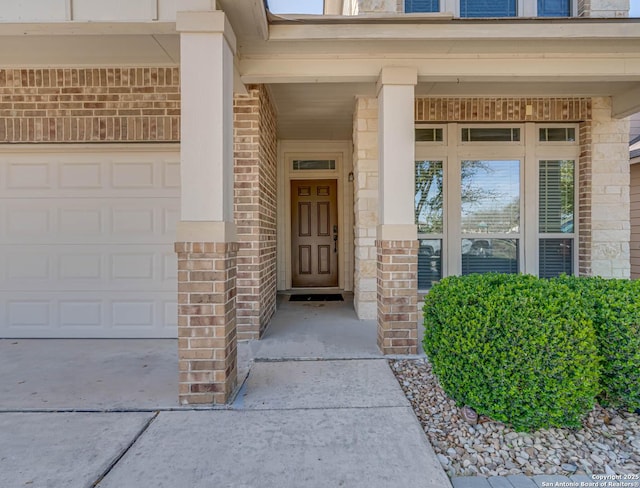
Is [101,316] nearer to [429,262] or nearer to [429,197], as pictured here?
[429,262]

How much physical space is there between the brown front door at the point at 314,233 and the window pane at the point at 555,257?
3.61 meters

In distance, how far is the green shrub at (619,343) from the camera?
7.66 ft

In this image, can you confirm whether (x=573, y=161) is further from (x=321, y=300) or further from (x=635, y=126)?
(x=321, y=300)

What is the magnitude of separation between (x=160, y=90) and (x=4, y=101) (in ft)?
5.69

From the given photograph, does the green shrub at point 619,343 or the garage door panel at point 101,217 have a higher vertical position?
the garage door panel at point 101,217

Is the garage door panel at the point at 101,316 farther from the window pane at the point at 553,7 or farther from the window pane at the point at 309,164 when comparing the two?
the window pane at the point at 553,7

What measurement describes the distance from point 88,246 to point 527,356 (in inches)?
177

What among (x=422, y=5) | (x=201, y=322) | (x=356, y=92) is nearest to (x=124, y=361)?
(x=201, y=322)

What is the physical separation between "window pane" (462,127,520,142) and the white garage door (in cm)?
382

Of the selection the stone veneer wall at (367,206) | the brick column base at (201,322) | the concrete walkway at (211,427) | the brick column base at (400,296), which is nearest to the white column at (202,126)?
the brick column base at (201,322)

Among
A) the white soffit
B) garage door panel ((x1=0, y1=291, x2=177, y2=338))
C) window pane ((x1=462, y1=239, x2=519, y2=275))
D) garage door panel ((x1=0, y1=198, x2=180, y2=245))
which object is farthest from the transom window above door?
garage door panel ((x1=0, y1=291, x2=177, y2=338))

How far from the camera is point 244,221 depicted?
14.2ft

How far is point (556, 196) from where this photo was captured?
17.3 ft

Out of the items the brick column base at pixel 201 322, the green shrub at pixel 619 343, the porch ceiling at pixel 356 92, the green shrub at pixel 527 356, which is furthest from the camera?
the porch ceiling at pixel 356 92
